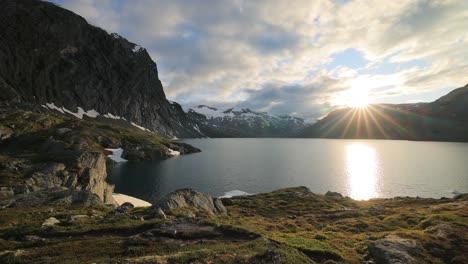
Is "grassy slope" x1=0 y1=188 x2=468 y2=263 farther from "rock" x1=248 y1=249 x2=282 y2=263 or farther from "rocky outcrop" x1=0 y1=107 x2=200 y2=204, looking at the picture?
"rocky outcrop" x1=0 y1=107 x2=200 y2=204

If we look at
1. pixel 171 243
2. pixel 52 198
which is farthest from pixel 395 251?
pixel 52 198

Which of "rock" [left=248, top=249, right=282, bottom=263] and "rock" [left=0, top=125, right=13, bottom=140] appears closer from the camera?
"rock" [left=248, top=249, right=282, bottom=263]

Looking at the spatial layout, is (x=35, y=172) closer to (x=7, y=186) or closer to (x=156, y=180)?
(x=7, y=186)

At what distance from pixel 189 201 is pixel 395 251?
31565 mm

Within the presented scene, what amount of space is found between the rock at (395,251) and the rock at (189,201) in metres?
26.4

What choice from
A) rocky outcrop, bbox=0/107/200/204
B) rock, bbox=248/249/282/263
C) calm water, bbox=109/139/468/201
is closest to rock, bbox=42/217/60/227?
rocky outcrop, bbox=0/107/200/204

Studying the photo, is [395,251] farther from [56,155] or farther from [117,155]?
[117,155]

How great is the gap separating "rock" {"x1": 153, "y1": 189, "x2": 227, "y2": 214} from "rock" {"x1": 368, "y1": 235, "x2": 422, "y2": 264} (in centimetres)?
2640

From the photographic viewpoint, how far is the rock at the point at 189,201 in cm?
4012

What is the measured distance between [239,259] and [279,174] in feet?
333

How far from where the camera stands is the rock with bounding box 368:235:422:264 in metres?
21.9

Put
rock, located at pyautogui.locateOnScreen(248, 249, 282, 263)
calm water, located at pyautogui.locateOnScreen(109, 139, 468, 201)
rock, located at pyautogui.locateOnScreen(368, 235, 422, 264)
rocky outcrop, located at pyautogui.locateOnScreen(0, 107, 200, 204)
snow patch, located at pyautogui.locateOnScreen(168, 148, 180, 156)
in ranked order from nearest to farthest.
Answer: rock, located at pyautogui.locateOnScreen(248, 249, 282, 263) → rock, located at pyautogui.locateOnScreen(368, 235, 422, 264) → rocky outcrop, located at pyautogui.locateOnScreen(0, 107, 200, 204) → calm water, located at pyautogui.locateOnScreen(109, 139, 468, 201) → snow patch, located at pyautogui.locateOnScreen(168, 148, 180, 156)

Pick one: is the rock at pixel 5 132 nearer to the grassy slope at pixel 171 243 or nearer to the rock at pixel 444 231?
the grassy slope at pixel 171 243

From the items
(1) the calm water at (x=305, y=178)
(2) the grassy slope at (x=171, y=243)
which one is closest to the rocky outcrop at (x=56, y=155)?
(2) the grassy slope at (x=171, y=243)
